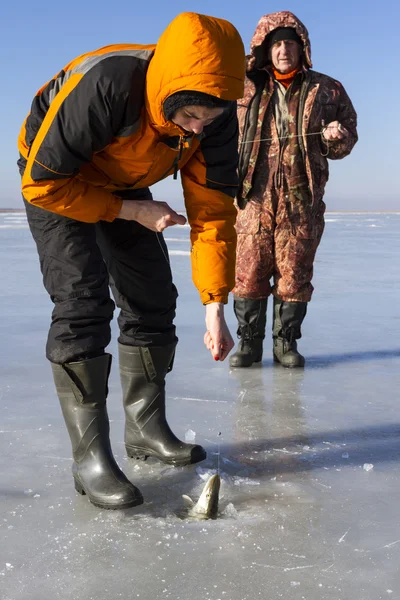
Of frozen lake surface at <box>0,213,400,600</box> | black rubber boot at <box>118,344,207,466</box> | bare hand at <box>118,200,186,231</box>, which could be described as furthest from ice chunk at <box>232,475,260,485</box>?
bare hand at <box>118,200,186,231</box>

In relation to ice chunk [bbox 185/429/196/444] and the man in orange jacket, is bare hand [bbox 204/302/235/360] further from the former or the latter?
ice chunk [bbox 185/429/196/444]

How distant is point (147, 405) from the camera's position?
2613 millimetres

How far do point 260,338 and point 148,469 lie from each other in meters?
1.83

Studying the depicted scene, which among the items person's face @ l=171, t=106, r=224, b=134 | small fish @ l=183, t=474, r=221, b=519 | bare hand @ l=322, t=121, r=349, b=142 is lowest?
small fish @ l=183, t=474, r=221, b=519

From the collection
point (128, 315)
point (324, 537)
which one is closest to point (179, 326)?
point (128, 315)

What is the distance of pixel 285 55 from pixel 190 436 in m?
2.31

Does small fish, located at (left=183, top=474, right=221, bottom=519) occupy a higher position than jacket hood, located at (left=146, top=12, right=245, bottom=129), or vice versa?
jacket hood, located at (left=146, top=12, right=245, bottom=129)

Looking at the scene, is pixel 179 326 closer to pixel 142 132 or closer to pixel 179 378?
pixel 179 378

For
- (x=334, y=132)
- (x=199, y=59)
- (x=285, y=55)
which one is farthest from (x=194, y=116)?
(x=285, y=55)

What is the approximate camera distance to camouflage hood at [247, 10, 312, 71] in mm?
4055

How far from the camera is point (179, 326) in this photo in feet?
16.3

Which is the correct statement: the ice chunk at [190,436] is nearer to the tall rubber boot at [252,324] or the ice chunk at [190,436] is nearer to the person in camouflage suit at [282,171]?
the person in camouflage suit at [282,171]

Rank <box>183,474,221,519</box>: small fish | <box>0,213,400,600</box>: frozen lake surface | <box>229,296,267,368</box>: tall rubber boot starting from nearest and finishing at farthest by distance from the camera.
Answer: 1. <box>0,213,400,600</box>: frozen lake surface
2. <box>183,474,221,519</box>: small fish
3. <box>229,296,267,368</box>: tall rubber boot

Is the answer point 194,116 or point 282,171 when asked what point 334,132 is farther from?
point 194,116
